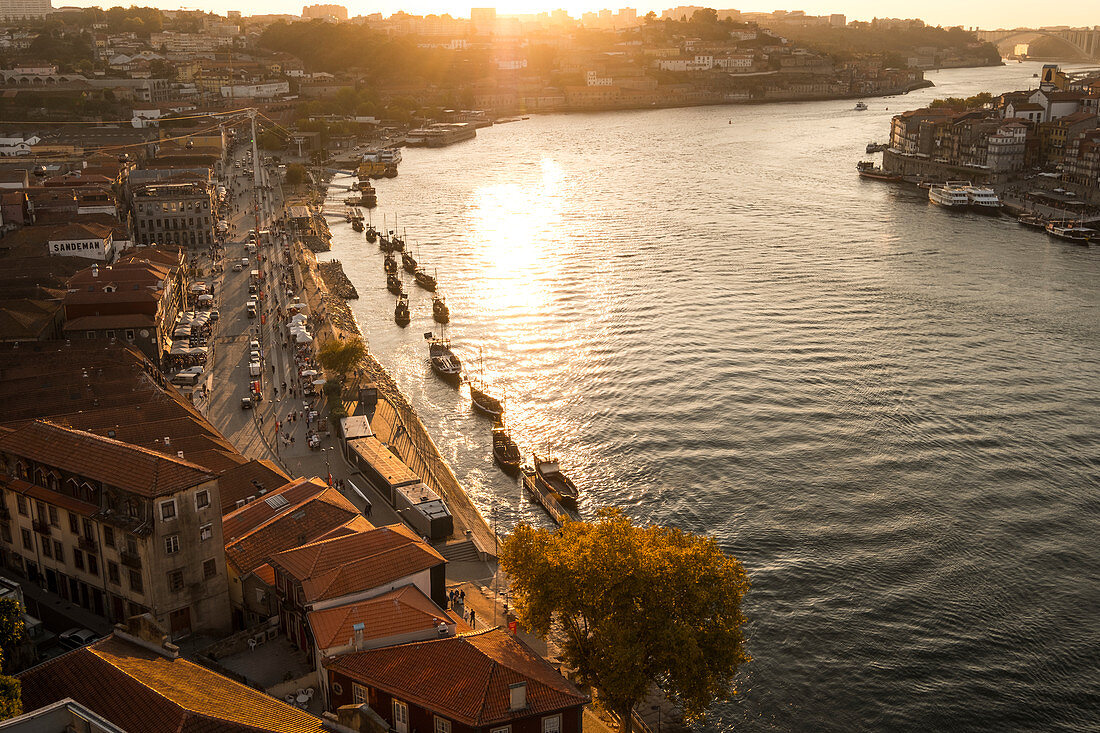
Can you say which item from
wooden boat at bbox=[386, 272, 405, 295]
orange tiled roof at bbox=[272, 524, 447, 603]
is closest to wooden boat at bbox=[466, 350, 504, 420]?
wooden boat at bbox=[386, 272, 405, 295]

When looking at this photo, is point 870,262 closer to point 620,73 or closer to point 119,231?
point 119,231

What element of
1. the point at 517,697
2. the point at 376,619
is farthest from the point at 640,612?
the point at 376,619

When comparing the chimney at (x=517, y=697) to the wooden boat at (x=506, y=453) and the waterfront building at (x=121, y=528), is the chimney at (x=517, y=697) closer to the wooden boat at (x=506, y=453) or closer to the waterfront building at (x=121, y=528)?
the waterfront building at (x=121, y=528)

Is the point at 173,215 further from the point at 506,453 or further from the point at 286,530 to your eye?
the point at 286,530

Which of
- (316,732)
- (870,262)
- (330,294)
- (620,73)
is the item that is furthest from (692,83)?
Answer: (316,732)

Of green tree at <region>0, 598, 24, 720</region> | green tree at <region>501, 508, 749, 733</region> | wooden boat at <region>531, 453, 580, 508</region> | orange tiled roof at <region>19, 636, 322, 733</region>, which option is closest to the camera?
orange tiled roof at <region>19, 636, 322, 733</region>

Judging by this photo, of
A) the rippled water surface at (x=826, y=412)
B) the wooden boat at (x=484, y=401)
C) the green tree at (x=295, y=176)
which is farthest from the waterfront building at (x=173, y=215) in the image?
the green tree at (x=295, y=176)

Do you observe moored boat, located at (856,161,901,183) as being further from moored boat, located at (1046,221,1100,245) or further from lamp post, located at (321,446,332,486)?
lamp post, located at (321,446,332,486)
